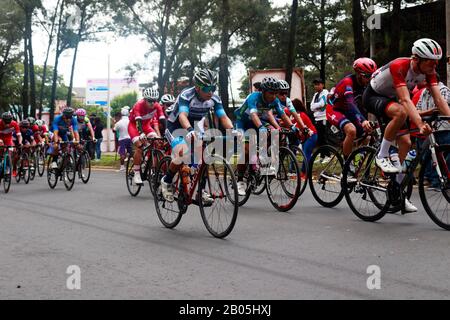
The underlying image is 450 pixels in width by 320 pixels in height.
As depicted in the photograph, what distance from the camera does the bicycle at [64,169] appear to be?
13.8 m

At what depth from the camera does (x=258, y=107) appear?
9945mm

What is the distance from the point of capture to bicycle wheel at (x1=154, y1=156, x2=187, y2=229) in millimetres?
7641

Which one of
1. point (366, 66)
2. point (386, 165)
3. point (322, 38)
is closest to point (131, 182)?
point (366, 66)

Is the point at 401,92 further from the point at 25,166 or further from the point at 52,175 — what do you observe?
the point at 25,166

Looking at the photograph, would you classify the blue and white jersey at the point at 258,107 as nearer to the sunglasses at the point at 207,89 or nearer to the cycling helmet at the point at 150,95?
the sunglasses at the point at 207,89

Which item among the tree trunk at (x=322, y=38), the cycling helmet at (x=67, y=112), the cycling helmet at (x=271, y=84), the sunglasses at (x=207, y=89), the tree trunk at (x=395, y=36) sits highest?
the tree trunk at (x=322, y=38)

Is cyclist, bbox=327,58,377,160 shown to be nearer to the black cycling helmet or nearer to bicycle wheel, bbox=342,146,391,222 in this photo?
bicycle wheel, bbox=342,146,391,222

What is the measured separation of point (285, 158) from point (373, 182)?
5.89 feet

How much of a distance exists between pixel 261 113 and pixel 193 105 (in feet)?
7.76

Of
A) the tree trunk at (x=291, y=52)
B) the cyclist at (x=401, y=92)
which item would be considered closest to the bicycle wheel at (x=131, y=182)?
the cyclist at (x=401, y=92)

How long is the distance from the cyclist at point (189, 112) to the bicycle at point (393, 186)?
175 cm

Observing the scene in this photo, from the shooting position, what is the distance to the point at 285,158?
924 centimetres

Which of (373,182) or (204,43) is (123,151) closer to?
(373,182)
